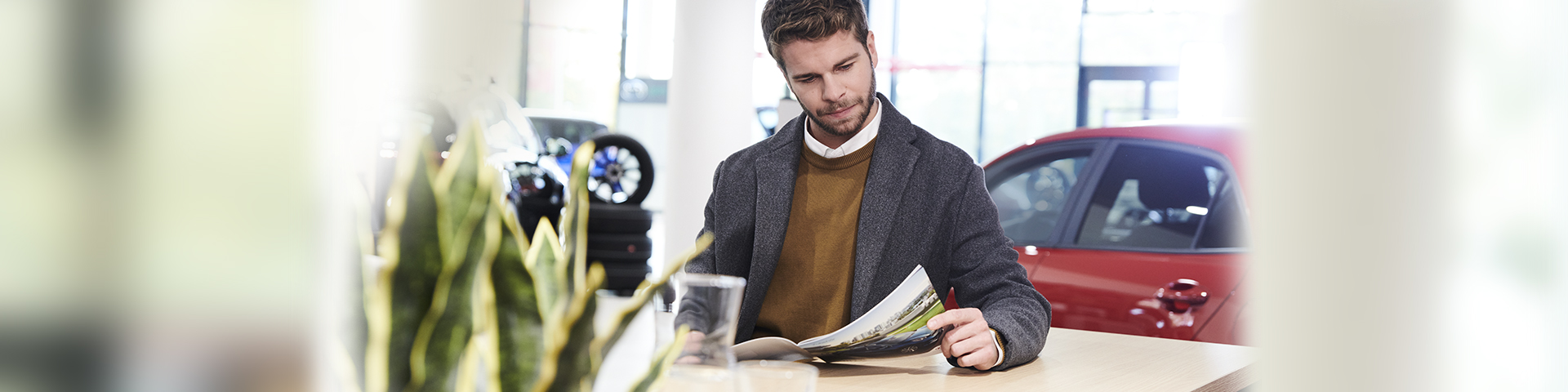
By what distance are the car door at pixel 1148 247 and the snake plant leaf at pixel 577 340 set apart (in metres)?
1.91

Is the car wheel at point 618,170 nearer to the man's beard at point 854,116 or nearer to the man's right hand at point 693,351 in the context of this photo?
the man's beard at point 854,116

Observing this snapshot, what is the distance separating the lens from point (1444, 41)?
0.27 metres

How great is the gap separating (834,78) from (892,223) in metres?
Answer: 0.26

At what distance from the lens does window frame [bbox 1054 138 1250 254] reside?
2.28 m

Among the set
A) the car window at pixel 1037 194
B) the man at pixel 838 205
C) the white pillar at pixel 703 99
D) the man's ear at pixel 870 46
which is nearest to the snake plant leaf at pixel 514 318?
the man at pixel 838 205

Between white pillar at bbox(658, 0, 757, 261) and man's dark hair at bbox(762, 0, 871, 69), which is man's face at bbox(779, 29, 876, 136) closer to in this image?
man's dark hair at bbox(762, 0, 871, 69)

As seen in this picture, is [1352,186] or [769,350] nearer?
[1352,186]

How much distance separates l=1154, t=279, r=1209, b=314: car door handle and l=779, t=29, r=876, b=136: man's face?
0.86 metres

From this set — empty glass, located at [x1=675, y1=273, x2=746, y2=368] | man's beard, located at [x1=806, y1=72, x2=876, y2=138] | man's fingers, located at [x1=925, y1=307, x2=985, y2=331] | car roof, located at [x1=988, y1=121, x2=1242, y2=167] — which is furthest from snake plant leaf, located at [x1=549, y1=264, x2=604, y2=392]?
car roof, located at [x1=988, y1=121, x2=1242, y2=167]

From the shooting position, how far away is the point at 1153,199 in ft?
7.84

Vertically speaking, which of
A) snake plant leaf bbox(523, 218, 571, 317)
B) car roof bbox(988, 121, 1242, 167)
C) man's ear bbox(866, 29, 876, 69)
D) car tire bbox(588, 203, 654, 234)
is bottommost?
car tire bbox(588, 203, 654, 234)

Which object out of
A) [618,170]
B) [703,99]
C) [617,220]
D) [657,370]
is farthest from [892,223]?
[618,170]

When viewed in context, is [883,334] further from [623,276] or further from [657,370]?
[623,276]

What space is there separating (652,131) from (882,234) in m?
10.8
